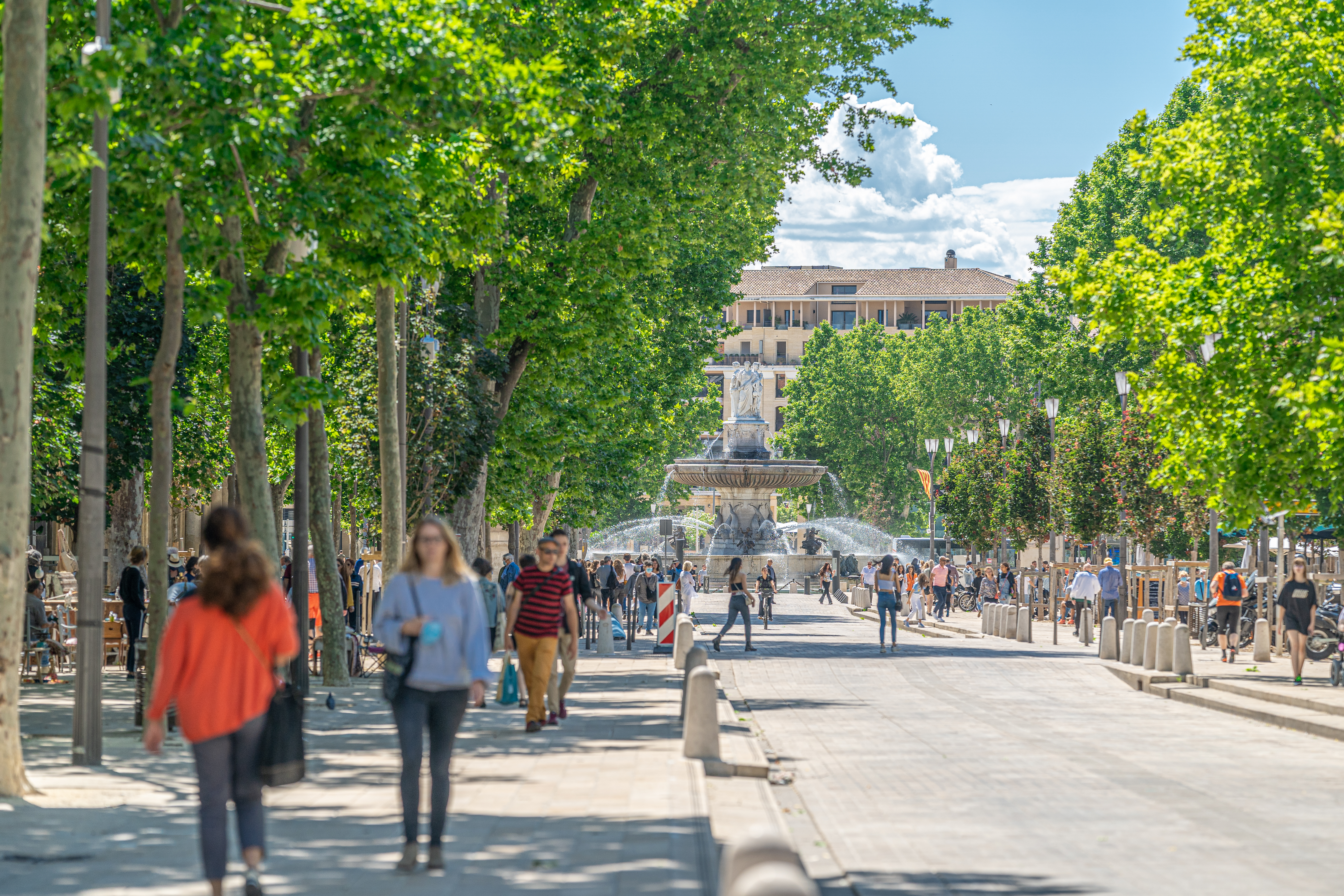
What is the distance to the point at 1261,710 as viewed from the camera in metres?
19.7

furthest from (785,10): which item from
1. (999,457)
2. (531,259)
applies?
(999,457)

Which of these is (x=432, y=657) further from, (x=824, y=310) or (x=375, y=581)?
(x=824, y=310)

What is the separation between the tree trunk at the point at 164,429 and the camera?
1466 cm

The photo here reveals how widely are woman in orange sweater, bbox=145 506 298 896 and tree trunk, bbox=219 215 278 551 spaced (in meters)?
8.56

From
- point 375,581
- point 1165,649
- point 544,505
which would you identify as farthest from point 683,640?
point 544,505

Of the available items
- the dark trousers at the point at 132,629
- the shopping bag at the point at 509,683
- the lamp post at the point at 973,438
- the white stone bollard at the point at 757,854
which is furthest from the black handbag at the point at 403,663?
the lamp post at the point at 973,438

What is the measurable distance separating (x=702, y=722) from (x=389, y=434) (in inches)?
350

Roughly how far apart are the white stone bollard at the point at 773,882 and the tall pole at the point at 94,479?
31.5 ft

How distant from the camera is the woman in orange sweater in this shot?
22.4 ft

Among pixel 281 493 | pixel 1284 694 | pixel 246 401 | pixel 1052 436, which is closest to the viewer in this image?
pixel 246 401

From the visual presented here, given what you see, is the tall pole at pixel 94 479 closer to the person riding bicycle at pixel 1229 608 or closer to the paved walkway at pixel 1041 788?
the paved walkway at pixel 1041 788

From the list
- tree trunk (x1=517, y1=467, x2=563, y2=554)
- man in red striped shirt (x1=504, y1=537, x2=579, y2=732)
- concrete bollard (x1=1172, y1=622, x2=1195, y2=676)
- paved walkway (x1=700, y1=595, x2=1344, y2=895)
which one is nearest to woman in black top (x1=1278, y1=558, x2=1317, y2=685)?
concrete bollard (x1=1172, y1=622, x2=1195, y2=676)

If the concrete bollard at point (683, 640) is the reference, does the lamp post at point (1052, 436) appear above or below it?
above

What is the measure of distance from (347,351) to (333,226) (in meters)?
16.6
